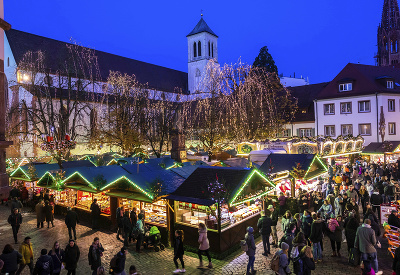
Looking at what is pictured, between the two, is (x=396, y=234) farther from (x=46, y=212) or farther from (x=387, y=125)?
(x=387, y=125)

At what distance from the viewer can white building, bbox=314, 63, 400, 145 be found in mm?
33000

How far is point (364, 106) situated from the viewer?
34031 mm

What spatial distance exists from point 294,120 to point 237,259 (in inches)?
1289

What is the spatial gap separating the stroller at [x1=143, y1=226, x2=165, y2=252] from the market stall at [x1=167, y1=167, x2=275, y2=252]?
869mm

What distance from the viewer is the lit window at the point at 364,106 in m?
33.7

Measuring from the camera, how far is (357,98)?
113ft

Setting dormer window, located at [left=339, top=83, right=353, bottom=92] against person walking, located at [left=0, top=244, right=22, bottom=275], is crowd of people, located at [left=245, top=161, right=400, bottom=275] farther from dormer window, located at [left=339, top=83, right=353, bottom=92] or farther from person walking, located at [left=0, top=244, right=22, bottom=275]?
dormer window, located at [left=339, top=83, right=353, bottom=92]

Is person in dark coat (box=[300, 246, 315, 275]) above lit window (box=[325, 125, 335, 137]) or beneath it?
beneath

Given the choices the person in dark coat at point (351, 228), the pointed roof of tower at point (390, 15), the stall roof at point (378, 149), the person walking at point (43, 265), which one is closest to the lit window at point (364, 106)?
the stall roof at point (378, 149)

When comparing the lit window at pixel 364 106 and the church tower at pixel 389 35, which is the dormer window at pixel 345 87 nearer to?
the lit window at pixel 364 106

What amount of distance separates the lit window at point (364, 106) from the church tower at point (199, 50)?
42863 mm

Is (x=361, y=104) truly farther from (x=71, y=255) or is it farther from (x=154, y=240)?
(x=71, y=255)

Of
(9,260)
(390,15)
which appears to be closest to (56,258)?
(9,260)

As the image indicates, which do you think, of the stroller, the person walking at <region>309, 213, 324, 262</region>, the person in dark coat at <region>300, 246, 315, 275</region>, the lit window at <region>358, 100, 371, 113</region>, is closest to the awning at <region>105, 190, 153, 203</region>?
the stroller
